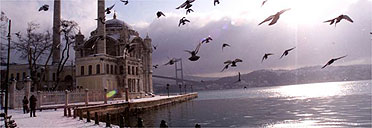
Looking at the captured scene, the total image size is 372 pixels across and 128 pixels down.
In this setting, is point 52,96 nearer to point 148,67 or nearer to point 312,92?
point 148,67

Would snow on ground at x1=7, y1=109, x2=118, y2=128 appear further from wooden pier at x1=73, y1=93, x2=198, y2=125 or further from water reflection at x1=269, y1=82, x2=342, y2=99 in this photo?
water reflection at x1=269, y1=82, x2=342, y2=99

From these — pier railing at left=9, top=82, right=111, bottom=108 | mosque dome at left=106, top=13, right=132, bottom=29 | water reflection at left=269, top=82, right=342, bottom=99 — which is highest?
mosque dome at left=106, top=13, right=132, bottom=29

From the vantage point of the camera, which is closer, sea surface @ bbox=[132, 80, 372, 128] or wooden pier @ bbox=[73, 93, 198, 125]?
sea surface @ bbox=[132, 80, 372, 128]

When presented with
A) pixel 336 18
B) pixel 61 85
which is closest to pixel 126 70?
pixel 61 85

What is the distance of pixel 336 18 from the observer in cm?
376

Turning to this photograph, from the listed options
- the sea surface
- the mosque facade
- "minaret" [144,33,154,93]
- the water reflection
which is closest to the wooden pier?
the sea surface

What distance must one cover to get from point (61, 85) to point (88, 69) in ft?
49.3

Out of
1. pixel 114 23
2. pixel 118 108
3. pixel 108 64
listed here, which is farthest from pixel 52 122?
pixel 114 23

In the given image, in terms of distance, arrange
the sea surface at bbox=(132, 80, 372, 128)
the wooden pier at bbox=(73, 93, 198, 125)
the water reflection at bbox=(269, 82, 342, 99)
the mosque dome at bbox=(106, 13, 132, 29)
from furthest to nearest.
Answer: the water reflection at bbox=(269, 82, 342, 99) < the mosque dome at bbox=(106, 13, 132, 29) < the wooden pier at bbox=(73, 93, 198, 125) < the sea surface at bbox=(132, 80, 372, 128)

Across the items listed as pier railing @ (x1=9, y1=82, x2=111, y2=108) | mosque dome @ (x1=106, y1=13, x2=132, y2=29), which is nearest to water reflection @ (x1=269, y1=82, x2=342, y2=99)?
mosque dome @ (x1=106, y1=13, x2=132, y2=29)

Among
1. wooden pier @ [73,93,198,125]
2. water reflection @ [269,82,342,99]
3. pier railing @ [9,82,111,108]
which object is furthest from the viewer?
water reflection @ [269,82,342,99]

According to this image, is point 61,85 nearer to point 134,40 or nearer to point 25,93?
point 134,40

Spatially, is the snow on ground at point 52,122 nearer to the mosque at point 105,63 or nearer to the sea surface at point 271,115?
the sea surface at point 271,115

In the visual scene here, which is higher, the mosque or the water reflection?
the mosque
